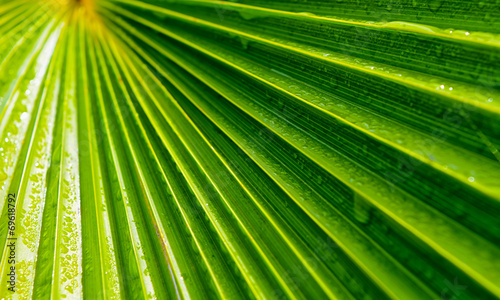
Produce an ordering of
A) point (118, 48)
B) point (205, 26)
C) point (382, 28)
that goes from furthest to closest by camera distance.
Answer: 1. point (118, 48)
2. point (205, 26)
3. point (382, 28)

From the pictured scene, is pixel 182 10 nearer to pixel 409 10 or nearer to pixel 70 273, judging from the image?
pixel 409 10

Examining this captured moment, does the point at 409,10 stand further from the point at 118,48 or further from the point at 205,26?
the point at 118,48

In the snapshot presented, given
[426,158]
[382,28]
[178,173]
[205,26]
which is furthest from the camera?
[205,26]

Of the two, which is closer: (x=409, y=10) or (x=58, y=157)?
(x=409, y=10)

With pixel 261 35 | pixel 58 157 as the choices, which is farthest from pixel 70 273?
pixel 261 35

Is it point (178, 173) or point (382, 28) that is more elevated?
point (178, 173)

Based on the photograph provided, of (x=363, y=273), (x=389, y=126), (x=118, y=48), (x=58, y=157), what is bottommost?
(x=363, y=273)
